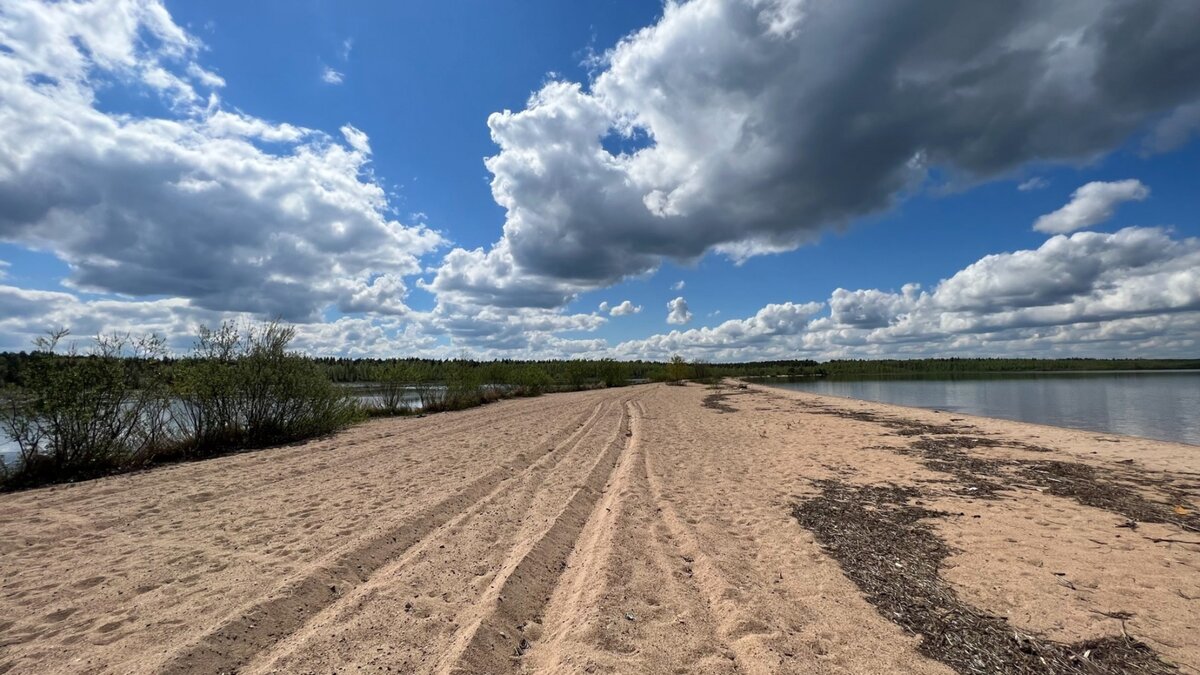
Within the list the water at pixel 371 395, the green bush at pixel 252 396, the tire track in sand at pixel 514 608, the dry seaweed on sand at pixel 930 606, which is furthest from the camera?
the water at pixel 371 395

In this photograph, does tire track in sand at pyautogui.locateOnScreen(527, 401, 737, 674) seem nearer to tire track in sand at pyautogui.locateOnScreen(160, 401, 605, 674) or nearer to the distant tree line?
tire track in sand at pyautogui.locateOnScreen(160, 401, 605, 674)

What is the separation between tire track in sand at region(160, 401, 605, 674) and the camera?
3.17m

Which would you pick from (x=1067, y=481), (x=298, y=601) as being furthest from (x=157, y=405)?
(x=1067, y=481)

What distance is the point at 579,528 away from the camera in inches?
234

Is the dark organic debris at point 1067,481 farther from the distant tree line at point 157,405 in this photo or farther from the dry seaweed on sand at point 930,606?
the distant tree line at point 157,405

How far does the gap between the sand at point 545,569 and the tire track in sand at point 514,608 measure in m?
0.02

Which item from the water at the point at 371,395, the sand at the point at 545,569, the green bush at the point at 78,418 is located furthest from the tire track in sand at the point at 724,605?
the water at the point at 371,395

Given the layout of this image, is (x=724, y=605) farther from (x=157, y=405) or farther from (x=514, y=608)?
(x=157, y=405)

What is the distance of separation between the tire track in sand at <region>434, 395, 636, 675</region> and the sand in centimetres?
2

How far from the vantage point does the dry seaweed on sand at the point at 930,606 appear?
3285mm

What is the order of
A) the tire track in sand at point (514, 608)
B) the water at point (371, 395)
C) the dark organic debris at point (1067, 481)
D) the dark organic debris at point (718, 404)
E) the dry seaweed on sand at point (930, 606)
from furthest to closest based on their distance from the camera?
1. the dark organic debris at point (718, 404)
2. the water at point (371, 395)
3. the dark organic debris at point (1067, 481)
4. the dry seaweed on sand at point (930, 606)
5. the tire track in sand at point (514, 608)

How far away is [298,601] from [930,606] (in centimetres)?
512

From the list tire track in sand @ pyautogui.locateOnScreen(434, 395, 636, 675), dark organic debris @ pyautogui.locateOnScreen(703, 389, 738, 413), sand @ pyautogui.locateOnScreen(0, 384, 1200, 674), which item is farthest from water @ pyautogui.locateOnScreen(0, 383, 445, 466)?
tire track in sand @ pyautogui.locateOnScreen(434, 395, 636, 675)

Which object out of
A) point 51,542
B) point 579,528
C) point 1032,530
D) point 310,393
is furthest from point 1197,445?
point 310,393
